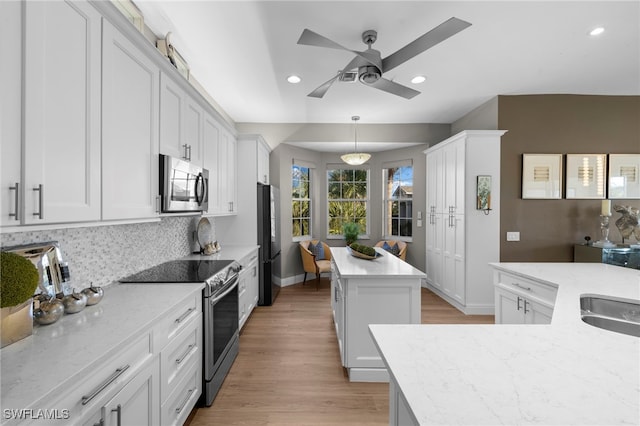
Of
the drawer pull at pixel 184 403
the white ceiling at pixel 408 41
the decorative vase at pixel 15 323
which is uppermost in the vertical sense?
the white ceiling at pixel 408 41

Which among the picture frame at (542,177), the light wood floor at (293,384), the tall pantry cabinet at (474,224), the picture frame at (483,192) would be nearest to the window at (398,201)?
the tall pantry cabinet at (474,224)

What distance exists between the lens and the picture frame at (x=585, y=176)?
12.8 ft

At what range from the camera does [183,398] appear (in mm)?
1767

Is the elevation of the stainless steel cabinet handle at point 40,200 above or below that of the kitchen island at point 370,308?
above

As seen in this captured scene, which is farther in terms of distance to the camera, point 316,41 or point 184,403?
point 316,41

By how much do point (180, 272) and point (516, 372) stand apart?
2233 millimetres

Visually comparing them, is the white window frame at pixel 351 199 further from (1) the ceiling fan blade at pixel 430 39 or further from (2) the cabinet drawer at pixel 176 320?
(2) the cabinet drawer at pixel 176 320

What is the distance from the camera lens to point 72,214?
49.7 inches

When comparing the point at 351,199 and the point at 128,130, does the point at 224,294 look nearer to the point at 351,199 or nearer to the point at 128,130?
the point at 128,130

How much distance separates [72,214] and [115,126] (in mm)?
564

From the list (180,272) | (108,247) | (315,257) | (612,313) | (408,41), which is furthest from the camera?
(315,257)

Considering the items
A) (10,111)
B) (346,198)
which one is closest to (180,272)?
(10,111)

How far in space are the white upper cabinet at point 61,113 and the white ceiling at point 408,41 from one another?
1171mm

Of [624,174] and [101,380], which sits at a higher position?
[624,174]
